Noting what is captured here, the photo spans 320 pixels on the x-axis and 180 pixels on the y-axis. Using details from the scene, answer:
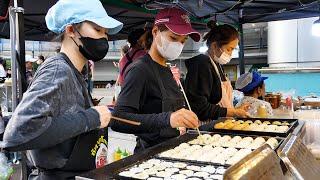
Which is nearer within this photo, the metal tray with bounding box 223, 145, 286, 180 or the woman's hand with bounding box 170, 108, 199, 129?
the metal tray with bounding box 223, 145, 286, 180

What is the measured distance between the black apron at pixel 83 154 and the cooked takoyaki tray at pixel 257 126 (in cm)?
108

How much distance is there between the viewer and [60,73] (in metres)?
1.16

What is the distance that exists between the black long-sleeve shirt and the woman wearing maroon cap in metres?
0.43

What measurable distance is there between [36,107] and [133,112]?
72cm

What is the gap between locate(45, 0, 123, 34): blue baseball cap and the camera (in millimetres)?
1248

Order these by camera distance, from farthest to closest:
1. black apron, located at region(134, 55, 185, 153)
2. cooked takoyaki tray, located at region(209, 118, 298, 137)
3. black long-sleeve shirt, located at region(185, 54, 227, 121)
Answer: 1. black long-sleeve shirt, located at region(185, 54, 227, 121)
2. cooked takoyaki tray, located at region(209, 118, 298, 137)
3. black apron, located at region(134, 55, 185, 153)

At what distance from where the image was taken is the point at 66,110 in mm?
1173

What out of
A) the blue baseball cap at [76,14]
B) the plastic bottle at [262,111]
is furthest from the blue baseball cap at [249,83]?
the blue baseball cap at [76,14]

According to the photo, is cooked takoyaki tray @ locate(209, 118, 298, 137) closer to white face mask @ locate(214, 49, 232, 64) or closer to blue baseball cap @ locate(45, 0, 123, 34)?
white face mask @ locate(214, 49, 232, 64)

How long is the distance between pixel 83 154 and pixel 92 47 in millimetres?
402

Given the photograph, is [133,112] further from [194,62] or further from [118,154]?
[118,154]

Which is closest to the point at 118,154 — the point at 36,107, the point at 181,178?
the point at 181,178

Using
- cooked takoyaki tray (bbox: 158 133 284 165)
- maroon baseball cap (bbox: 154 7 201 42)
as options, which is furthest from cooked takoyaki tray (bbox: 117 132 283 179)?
maroon baseball cap (bbox: 154 7 201 42)

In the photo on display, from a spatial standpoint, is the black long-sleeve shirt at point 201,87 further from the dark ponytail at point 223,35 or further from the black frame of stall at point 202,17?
the black frame of stall at point 202,17
